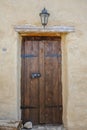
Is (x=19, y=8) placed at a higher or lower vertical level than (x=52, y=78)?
higher

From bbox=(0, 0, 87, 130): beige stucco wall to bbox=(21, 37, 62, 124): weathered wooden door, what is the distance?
0.30 metres

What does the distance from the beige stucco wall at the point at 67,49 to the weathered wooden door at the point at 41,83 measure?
301 millimetres

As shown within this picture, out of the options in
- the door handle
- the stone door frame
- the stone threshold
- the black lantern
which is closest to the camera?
the stone threshold

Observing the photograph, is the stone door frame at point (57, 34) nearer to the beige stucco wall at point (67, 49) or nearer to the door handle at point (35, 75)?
the beige stucco wall at point (67, 49)

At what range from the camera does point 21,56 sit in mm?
6352

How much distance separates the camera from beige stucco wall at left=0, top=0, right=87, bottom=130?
238 inches

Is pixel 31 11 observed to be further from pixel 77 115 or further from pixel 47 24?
pixel 77 115

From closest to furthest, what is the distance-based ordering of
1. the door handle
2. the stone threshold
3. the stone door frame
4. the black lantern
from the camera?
the stone threshold, the black lantern, the stone door frame, the door handle

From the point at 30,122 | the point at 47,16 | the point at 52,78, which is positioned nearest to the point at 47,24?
the point at 47,16

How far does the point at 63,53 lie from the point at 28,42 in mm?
752

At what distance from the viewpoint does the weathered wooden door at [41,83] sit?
250 inches

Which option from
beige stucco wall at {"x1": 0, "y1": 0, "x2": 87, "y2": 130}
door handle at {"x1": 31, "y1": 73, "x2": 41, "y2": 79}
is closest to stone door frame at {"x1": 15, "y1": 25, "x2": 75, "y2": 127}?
beige stucco wall at {"x1": 0, "y1": 0, "x2": 87, "y2": 130}

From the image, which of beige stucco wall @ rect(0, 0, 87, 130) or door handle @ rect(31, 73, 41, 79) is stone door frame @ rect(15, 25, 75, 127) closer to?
beige stucco wall @ rect(0, 0, 87, 130)

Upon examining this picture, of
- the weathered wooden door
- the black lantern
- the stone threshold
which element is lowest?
the stone threshold
